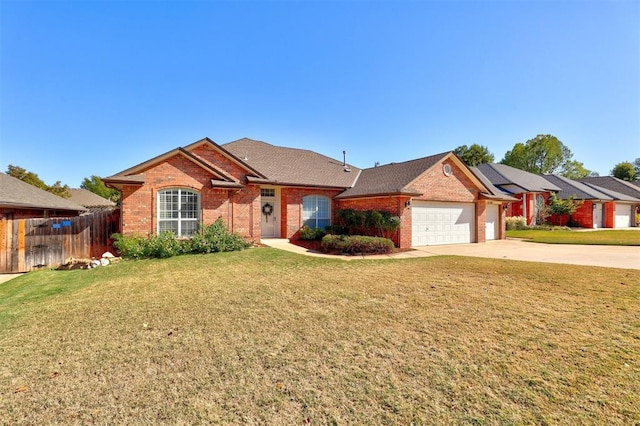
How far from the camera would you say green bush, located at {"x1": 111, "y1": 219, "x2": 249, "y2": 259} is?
11.6m

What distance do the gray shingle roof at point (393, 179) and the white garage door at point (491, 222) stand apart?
20.1 ft

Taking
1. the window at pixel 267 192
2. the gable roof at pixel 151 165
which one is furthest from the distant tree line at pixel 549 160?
the gable roof at pixel 151 165

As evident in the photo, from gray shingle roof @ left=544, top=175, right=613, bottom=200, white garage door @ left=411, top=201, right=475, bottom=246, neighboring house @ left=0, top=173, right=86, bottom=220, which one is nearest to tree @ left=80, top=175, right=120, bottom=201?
neighboring house @ left=0, top=173, right=86, bottom=220

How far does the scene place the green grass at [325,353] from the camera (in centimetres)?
280

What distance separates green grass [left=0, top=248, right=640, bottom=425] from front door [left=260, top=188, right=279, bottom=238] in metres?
10.1

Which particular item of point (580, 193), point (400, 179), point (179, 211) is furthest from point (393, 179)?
point (580, 193)

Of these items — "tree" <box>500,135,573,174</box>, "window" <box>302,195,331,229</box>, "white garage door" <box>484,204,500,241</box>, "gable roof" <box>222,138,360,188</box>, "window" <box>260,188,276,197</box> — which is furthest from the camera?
"tree" <box>500,135,573,174</box>

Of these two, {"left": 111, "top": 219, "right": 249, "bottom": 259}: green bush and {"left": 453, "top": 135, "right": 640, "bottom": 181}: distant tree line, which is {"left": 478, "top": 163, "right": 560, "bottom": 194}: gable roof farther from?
{"left": 111, "top": 219, "right": 249, "bottom": 259}: green bush

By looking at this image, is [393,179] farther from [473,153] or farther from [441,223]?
[473,153]

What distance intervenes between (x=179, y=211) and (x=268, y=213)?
5.39m

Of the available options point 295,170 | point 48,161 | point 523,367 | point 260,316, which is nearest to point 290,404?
point 260,316

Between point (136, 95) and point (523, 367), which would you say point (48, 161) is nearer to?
point (136, 95)

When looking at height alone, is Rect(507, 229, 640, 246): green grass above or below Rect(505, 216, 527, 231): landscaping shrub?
below

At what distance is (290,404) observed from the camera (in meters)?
2.88
